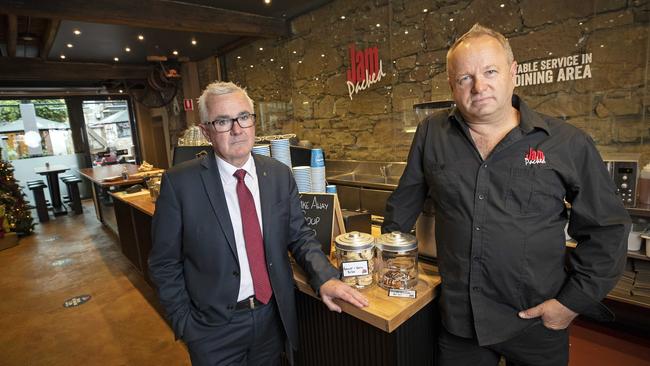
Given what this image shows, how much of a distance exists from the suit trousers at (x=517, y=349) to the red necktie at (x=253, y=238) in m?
0.77

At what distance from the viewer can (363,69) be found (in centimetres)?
455

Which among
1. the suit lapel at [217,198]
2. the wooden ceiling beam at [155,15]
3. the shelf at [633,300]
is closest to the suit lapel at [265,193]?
the suit lapel at [217,198]

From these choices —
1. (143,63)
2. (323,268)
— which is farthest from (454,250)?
(143,63)

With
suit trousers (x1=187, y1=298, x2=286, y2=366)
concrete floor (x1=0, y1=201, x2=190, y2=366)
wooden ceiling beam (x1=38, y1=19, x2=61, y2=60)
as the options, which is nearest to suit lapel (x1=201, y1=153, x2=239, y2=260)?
suit trousers (x1=187, y1=298, x2=286, y2=366)

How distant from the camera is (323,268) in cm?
148

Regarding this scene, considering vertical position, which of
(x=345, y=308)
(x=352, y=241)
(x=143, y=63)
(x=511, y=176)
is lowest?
(x=345, y=308)

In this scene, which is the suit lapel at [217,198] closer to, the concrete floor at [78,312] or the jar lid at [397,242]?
the jar lid at [397,242]

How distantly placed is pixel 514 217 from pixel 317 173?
45.9 inches

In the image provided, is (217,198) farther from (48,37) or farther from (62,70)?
(62,70)

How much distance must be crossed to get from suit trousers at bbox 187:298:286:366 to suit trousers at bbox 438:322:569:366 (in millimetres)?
738

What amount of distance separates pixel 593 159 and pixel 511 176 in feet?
0.89

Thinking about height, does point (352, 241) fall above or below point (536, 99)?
below

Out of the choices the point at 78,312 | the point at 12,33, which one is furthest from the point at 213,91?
the point at 12,33

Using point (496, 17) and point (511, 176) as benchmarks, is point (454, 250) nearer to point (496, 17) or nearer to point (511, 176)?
point (511, 176)
